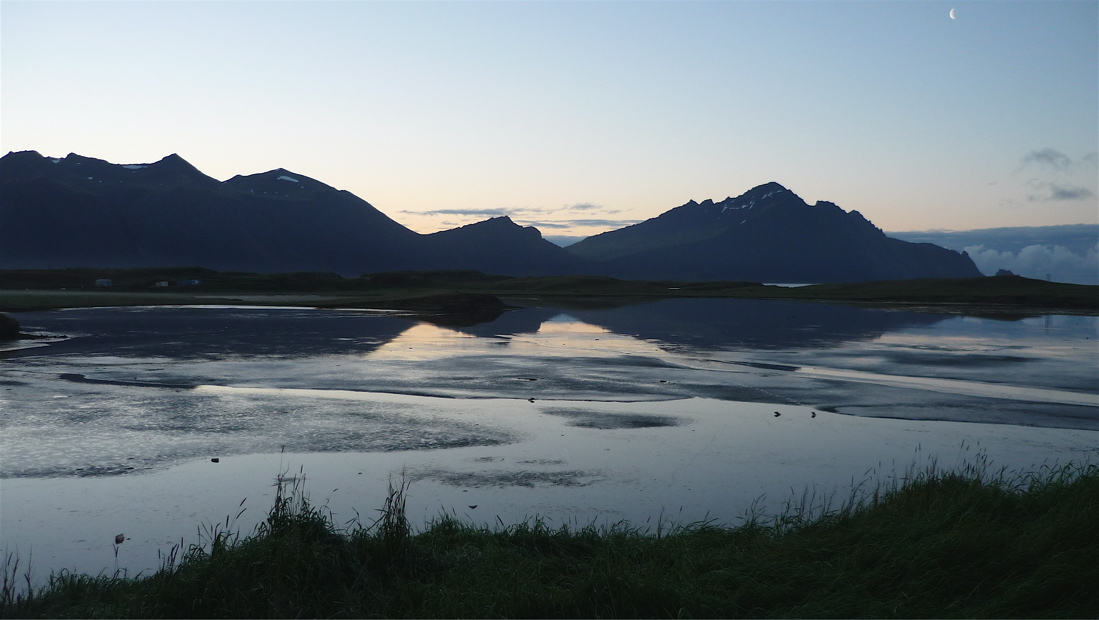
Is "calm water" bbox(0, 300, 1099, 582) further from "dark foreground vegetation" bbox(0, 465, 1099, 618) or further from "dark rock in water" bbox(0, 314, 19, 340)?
"dark rock in water" bbox(0, 314, 19, 340)

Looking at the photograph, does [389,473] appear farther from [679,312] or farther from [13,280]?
[13,280]

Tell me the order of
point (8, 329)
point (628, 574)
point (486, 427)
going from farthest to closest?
point (8, 329), point (486, 427), point (628, 574)

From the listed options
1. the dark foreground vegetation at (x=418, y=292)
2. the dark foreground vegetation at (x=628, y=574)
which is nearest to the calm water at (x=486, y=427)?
Result: the dark foreground vegetation at (x=628, y=574)

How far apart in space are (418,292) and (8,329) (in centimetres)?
7153

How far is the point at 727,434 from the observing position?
15.8 metres

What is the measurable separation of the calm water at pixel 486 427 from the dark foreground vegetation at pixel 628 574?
1.16m

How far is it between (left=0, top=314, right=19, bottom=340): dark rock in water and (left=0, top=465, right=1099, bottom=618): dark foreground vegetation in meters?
33.1

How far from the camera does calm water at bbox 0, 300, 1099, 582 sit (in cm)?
1085

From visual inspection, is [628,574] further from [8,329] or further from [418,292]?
[418,292]

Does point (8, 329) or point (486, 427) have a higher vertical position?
point (8, 329)

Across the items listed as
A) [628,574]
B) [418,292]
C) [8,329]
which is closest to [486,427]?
[628,574]

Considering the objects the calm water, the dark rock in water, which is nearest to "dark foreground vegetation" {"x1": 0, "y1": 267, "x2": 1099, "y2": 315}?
the dark rock in water

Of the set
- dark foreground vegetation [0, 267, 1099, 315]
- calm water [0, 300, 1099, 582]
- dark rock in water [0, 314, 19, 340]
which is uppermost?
dark foreground vegetation [0, 267, 1099, 315]

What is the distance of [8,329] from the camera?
35281 mm
